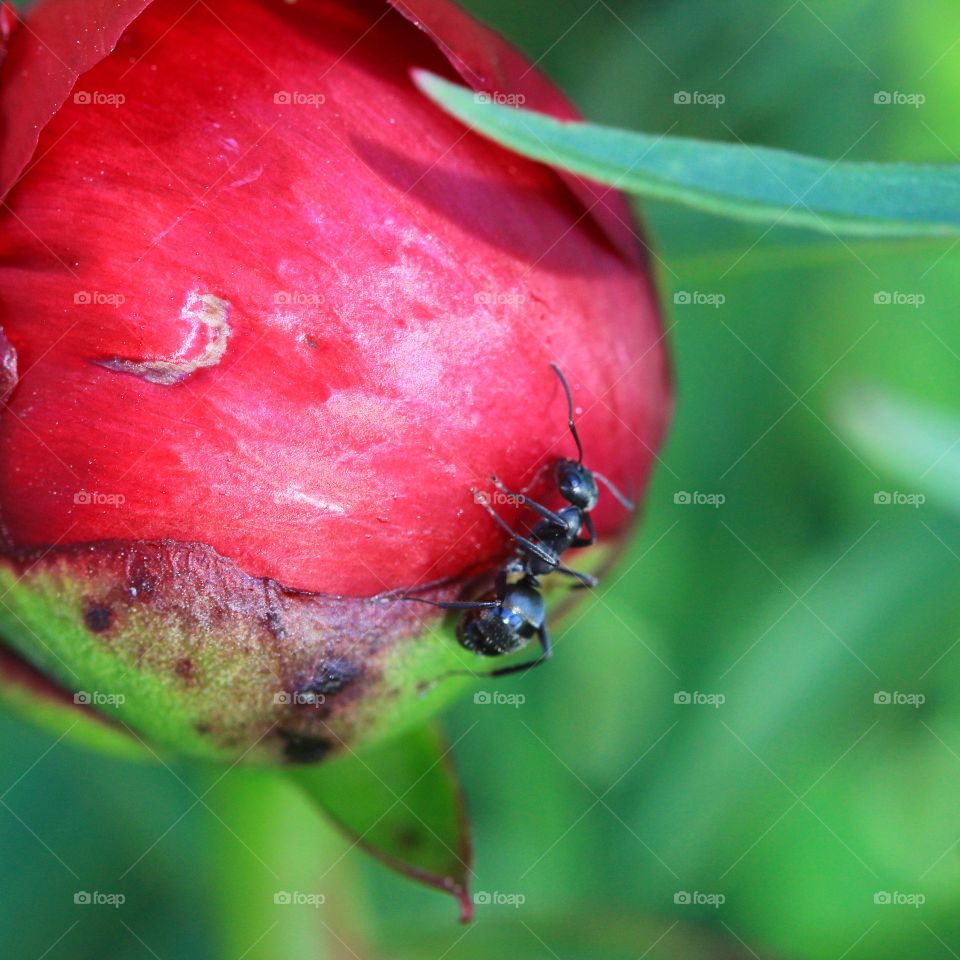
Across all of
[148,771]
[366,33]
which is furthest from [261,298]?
[148,771]

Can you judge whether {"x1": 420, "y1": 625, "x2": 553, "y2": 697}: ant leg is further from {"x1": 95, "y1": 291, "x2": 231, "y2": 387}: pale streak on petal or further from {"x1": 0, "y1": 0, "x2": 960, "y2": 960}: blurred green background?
{"x1": 0, "y1": 0, "x2": 960, "y2": 960}: blurred green background

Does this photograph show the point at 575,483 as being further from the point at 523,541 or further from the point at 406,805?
the point at 406,805

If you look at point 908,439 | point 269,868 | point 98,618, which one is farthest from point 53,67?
point 908,439

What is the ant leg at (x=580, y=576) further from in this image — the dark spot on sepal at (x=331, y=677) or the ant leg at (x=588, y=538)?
the dark spot on sepal at (x=331, y=677)

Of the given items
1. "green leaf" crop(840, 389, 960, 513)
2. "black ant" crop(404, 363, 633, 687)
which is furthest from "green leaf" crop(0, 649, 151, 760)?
"green leaf" crop(840, 389, 960, 513)

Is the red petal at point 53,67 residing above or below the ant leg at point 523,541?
above

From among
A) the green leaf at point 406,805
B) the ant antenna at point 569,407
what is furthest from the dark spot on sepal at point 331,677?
the ant antenna at point 569,407

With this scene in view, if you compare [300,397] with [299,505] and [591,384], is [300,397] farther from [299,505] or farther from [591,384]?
[591,384]
